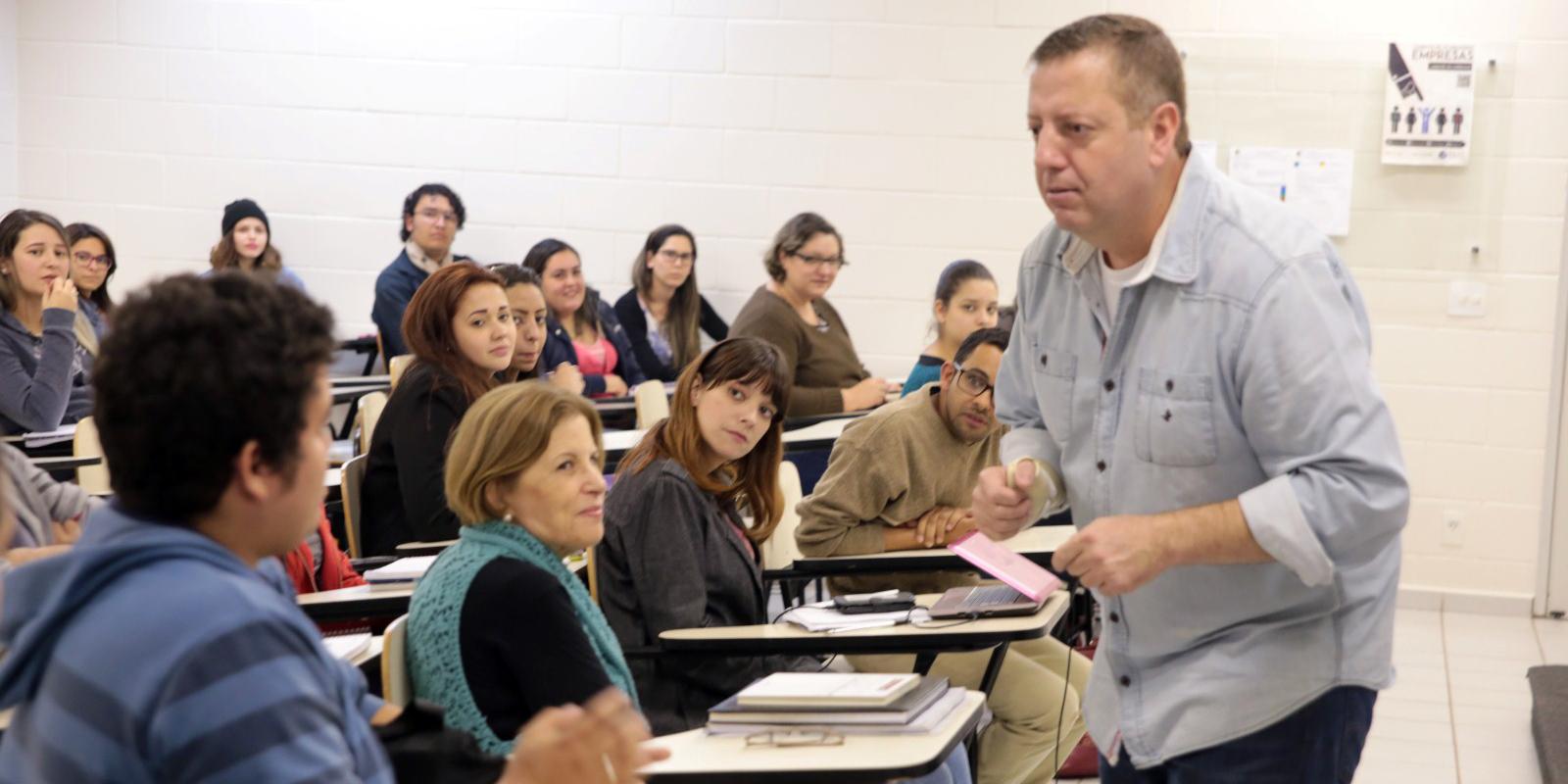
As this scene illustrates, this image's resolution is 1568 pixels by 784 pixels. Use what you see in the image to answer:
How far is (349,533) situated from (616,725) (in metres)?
2.50

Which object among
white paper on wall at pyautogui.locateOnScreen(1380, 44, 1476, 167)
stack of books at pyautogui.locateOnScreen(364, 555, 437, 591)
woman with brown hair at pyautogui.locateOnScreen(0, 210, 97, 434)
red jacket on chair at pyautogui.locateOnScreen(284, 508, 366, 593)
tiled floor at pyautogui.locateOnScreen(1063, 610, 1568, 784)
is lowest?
tiled floor at pyautogui.locateOnScreen(1063, 610, 1568, 784)

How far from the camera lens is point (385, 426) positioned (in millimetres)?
3703

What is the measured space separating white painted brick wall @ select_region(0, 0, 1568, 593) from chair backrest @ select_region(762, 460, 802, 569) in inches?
117

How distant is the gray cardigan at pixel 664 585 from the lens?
288 centimetres

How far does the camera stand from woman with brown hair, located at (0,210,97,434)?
4699 mm

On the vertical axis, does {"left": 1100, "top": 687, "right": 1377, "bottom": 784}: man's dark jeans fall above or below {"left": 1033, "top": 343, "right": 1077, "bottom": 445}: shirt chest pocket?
below

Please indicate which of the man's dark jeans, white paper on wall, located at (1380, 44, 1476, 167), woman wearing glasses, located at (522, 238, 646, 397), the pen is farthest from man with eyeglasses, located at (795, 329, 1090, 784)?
white paper on wall, located at (1380, 44, 1476, 167)

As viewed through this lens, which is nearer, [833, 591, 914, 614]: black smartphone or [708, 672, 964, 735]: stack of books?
[708, 672, 964, 735]: stack of books

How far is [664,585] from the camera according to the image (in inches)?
113

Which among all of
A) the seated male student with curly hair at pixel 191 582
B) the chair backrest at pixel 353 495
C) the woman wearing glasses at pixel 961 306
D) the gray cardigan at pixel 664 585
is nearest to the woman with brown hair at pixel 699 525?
the gray cardigan at pixel 664 585

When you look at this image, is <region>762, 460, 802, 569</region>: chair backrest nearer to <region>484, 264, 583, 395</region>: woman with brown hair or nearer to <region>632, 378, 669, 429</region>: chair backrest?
<region>484, 264, 583, 395</region>: woman with brown hair

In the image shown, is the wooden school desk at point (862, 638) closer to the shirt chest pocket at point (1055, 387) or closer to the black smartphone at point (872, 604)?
the black smartphone at point (872, 604)

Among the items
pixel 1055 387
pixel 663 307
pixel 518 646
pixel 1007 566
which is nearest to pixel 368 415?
pixel 1007 566

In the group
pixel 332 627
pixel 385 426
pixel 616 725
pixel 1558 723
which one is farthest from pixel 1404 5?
pixel 616 725
